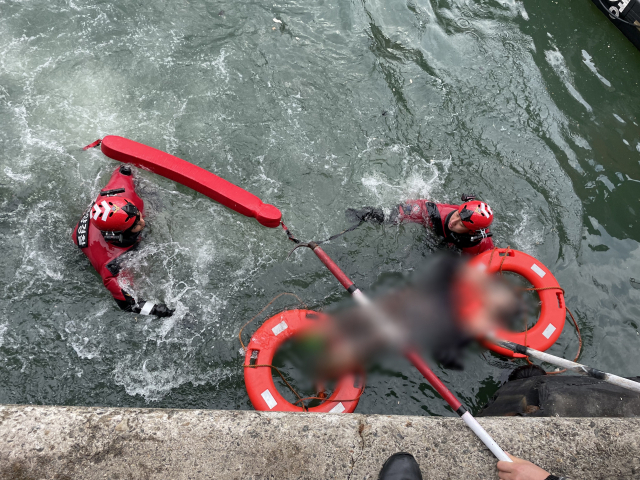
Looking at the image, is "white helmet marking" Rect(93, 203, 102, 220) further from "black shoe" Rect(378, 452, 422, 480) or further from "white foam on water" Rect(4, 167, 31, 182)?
"black shoe" Rect(378, 452, 422, 480)

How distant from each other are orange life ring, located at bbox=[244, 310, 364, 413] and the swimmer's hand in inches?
55.4

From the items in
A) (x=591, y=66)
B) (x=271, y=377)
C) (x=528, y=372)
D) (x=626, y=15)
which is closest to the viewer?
(x=271, y=377)

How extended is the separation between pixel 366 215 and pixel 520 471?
293 cm

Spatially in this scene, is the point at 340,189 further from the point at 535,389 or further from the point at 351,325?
the point at 535,389

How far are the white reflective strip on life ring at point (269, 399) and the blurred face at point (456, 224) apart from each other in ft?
8.68

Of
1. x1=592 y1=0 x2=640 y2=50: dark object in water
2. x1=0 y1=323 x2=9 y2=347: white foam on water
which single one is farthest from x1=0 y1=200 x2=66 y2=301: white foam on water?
x1=592 y1=0 x2=640 y2=50: dark object in water

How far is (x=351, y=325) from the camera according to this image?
14.3ft

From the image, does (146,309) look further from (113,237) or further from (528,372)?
(528,372)

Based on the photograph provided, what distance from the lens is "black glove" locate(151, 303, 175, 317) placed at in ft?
12.9

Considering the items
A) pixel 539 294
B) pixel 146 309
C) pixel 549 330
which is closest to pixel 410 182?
pixel 539 294

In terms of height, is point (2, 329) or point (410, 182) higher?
point (410, 182)

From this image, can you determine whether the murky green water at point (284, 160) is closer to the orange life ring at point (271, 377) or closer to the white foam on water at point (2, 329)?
the white foam on water at point (2, 329)

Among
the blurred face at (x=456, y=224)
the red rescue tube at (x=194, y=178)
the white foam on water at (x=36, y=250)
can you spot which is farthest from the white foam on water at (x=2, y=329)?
the blurred face at (x=456, y=224)

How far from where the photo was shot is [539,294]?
446cm
